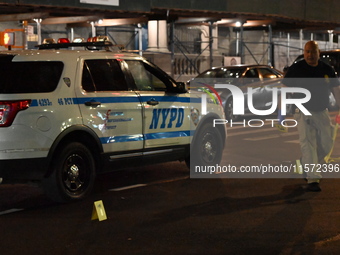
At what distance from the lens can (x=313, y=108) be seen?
339 inches

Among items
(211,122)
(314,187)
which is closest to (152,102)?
(211,122)

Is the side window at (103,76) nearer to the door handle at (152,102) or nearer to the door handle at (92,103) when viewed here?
the door handle at (92,103)

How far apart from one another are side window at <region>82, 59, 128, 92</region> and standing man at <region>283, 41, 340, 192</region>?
7.24 feet

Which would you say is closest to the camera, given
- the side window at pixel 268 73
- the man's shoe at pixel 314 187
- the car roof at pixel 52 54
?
the car roof at pixel 52 54

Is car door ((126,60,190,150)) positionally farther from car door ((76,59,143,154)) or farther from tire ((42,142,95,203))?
tire ((42,142,95,203))

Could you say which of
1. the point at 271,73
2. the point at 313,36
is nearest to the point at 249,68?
the point at 271,73

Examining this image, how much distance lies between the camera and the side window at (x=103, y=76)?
27.5ft

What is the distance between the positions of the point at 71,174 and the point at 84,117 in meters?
0.68

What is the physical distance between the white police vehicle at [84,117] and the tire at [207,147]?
43mm

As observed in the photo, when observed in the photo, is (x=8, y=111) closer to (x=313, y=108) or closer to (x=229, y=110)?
(x=313, y=108)

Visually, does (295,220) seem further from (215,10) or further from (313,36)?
(313,36)

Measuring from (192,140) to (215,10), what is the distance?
17.3 m

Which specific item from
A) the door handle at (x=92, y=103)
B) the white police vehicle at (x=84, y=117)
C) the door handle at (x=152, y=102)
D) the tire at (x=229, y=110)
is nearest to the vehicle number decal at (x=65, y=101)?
the white police vehicle at (x=84, y=117)

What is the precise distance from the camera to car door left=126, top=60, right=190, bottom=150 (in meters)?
8.98
